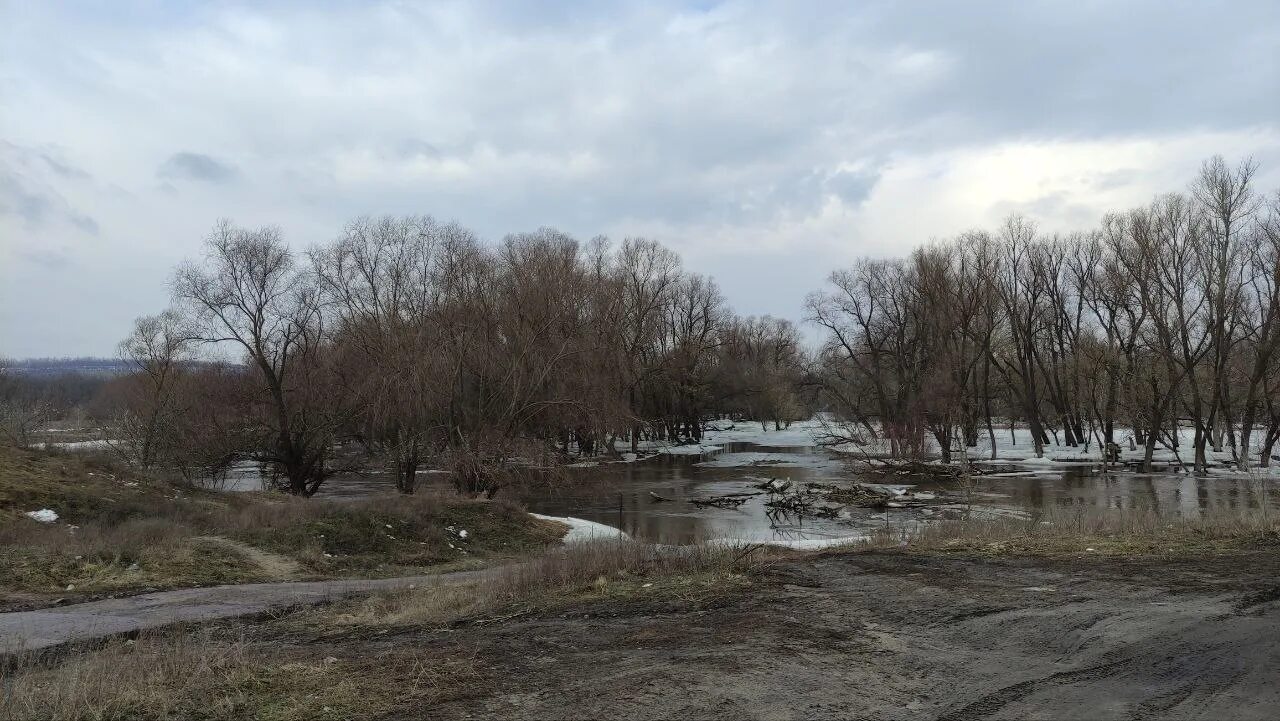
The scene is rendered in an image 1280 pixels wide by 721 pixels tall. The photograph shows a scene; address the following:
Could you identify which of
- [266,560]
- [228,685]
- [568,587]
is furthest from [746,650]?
[266,560]

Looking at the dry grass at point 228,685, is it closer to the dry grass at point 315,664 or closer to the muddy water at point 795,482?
the dry grass at point 315,664

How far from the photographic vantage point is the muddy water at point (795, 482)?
2305cm

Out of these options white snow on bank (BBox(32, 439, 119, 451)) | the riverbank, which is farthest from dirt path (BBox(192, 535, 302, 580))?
white snow on bank (BBox(32, 439, 119, 451))

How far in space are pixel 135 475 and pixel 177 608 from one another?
14.6m

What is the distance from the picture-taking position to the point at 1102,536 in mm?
12180

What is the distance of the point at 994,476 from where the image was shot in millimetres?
38344

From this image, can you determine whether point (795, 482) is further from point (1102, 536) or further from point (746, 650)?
point (746, 650)

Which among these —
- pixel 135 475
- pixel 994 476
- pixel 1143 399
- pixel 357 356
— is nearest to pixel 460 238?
pixel 357 356

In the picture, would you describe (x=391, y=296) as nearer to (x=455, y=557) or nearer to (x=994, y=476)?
(x=455, y=557)

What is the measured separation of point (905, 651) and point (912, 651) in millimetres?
54

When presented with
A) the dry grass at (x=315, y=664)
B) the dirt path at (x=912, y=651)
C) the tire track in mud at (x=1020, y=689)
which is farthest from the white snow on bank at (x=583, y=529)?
the tire track in mud at (x=1020, y=689)

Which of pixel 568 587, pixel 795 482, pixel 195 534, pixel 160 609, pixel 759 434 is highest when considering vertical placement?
pixel 759 434

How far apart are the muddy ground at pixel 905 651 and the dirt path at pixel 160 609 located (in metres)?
3.70

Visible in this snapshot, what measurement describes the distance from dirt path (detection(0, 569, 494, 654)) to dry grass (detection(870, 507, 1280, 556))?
25.3 feet
